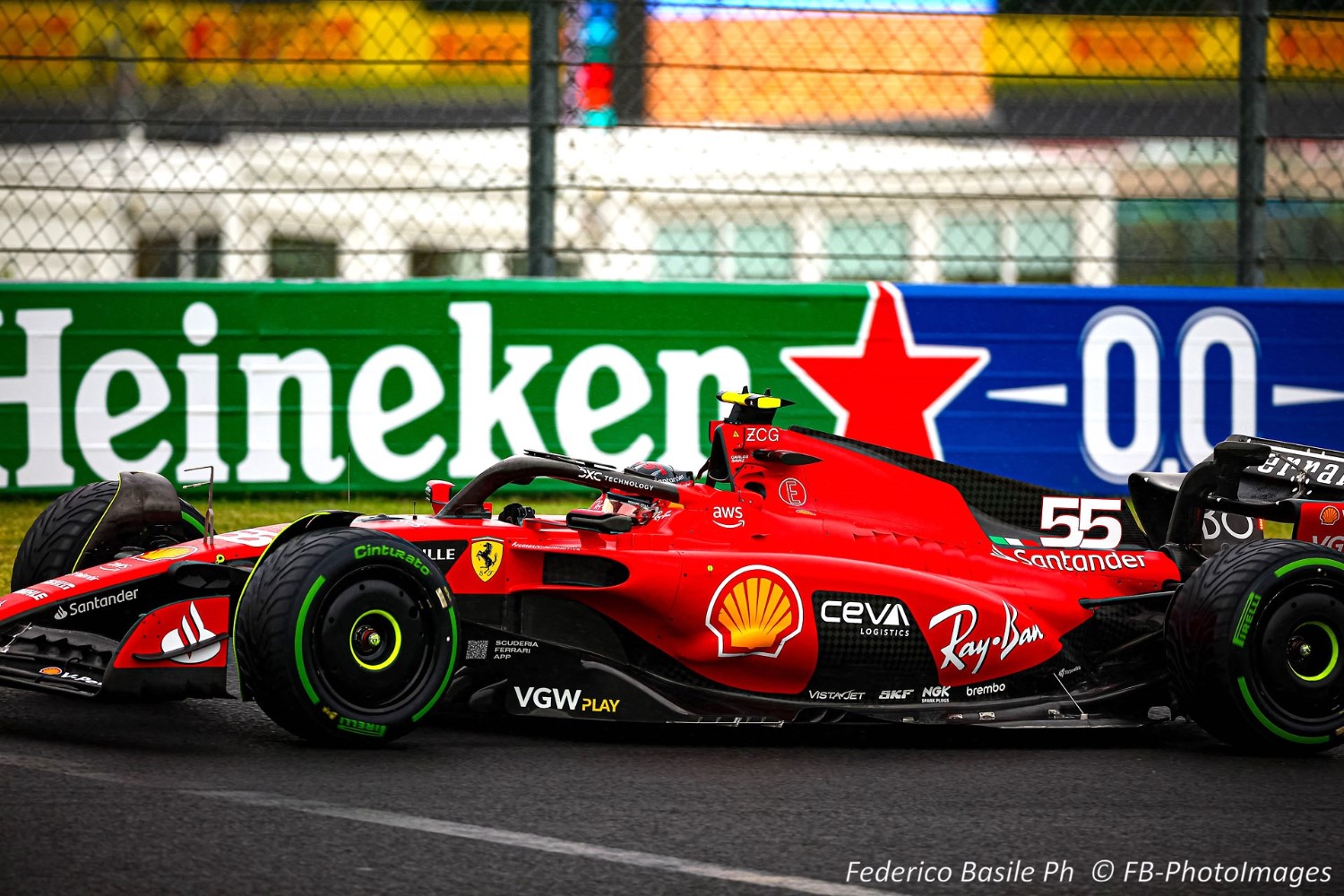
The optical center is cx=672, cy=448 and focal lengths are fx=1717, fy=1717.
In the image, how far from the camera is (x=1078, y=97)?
1073 cm

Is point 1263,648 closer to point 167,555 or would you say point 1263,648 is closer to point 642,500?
point 642,500

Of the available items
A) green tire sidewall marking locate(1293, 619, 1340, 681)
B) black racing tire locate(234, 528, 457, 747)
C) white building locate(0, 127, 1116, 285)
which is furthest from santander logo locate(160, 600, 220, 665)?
white building locate(0, 127, 1116, 285)

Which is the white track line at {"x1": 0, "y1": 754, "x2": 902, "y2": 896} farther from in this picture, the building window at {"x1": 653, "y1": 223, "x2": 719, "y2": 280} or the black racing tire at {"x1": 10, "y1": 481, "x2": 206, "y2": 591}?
the building window at {"x1": 653, "y1": 223, "x2": 719, "y2": 280}

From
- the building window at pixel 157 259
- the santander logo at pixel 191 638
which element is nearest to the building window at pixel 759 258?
the building window at pixel 157 259

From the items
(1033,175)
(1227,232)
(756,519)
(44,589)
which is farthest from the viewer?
(1033,175)

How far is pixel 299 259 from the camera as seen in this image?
1178cm

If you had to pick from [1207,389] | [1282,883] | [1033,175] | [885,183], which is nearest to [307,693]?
[1282,883]

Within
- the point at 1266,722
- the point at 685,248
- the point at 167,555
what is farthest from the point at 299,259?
the point at 1266,722

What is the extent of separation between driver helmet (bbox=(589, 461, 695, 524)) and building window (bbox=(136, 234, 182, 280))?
154 inches

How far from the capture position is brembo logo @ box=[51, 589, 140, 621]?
4836 millimetres

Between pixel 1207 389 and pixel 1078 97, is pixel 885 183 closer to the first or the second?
pixel 1078 97

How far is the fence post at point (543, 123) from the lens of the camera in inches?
357

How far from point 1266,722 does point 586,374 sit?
4.74 metres

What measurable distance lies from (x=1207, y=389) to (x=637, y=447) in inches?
123
